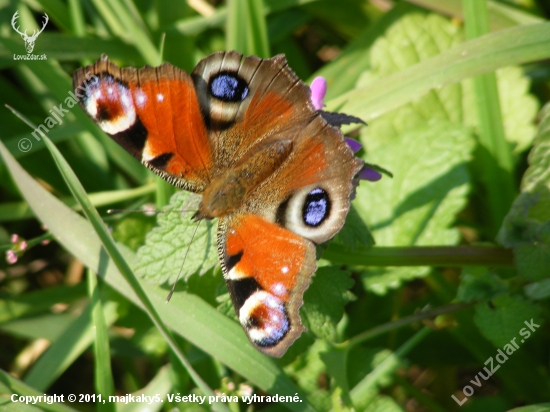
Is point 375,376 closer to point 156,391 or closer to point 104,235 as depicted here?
point 156,391

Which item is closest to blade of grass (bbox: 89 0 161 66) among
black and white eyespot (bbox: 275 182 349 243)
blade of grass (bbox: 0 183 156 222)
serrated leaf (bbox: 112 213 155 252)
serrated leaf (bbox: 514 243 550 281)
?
blade of grass (bbox: 0 183 156 222)

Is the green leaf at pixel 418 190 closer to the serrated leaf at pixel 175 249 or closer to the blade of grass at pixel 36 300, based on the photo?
the serrated leaf at pixel 175 249

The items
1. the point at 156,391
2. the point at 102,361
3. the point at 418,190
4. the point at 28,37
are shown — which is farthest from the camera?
the point at 28,37

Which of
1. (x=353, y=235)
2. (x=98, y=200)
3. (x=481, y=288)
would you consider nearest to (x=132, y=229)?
(x=98, y=200)

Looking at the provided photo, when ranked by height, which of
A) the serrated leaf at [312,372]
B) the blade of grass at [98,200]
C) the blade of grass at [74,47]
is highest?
the blade of grass at [74,47]

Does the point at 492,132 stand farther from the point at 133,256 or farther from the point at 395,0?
the point at 133,256

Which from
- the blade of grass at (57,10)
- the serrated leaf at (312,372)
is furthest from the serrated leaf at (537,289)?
the blade of grass at (57,10)

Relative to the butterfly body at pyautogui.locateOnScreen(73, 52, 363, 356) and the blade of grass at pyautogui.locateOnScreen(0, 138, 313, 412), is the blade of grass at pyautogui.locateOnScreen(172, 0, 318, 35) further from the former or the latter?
the blade of grass at pyautogui.locateOnScreen(0, 138, 313, 412)
